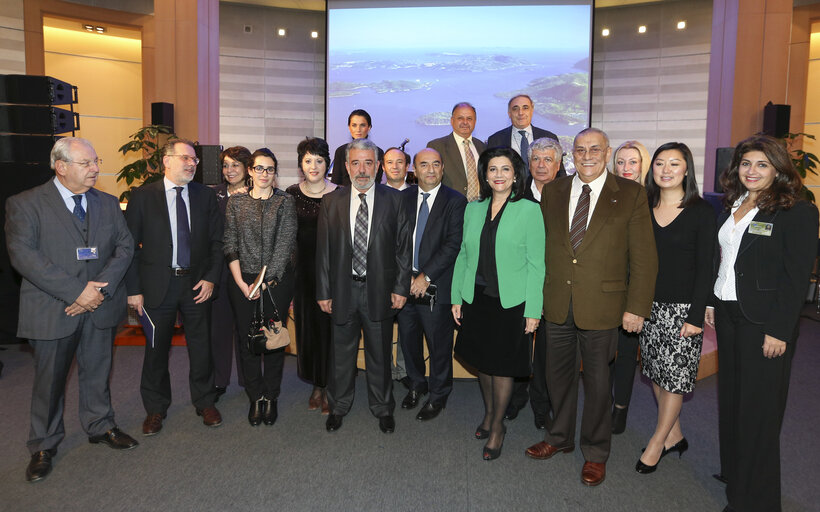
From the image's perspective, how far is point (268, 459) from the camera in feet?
10.7

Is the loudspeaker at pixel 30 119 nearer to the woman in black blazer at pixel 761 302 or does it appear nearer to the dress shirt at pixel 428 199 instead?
the dress shirt at pixel 428 199

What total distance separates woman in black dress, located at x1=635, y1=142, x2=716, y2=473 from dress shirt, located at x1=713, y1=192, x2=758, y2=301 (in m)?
0.12

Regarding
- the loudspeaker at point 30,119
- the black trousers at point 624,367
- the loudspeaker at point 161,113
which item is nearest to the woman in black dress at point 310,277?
the black trousers at point 624,367

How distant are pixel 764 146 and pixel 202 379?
3594mm

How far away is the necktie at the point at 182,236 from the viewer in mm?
3518

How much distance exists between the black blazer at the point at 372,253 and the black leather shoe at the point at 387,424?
0.70 metres

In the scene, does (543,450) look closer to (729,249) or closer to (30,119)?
(729,249)

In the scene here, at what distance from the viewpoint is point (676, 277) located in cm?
298

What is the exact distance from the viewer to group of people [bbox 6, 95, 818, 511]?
2.60 metres

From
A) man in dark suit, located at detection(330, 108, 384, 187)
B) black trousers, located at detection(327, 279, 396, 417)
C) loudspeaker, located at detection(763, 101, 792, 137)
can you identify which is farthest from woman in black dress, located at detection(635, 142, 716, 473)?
loudspeaker, located at detection(763, 101, 792, 137)

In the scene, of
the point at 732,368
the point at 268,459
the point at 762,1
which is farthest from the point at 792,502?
the point at 762,1

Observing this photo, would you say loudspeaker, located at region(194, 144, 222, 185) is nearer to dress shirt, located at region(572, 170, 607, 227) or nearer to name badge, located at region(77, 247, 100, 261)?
name badge, located at region(77, 247, 100, 261)

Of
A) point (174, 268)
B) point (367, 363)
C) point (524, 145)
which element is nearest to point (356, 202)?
point (367, 363)

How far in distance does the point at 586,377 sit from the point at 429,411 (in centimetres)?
126
